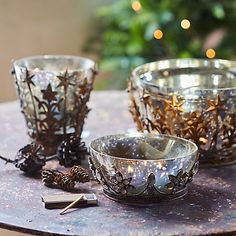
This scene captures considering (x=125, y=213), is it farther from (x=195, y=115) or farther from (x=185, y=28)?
(x=185, y=28)

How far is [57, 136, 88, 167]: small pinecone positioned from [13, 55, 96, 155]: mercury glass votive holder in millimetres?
74

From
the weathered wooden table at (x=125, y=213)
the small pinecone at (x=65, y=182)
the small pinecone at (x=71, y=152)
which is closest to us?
the weathered wooden table at (x=125, y=213)

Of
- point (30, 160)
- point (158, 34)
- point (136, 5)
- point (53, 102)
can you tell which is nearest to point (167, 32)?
point (158, 34)

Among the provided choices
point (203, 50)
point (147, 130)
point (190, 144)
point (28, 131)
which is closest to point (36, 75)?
point (28, 131)

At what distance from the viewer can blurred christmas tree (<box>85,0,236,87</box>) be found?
2.37m

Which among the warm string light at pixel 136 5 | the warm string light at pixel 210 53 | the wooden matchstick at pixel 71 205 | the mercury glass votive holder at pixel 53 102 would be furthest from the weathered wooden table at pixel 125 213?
the warm string light at pixel 136 5

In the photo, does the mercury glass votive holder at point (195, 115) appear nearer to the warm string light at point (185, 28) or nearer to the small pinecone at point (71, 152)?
the small pinecone at point (71, 152)

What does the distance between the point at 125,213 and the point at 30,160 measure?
222mm

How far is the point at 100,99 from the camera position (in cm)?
155

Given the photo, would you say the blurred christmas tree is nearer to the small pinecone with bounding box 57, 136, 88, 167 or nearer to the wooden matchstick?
the small pinecone with bounding box 57, 136, 88, 167

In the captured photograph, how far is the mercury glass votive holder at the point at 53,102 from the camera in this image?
119 cm

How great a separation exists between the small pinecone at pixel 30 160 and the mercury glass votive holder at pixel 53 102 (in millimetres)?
101

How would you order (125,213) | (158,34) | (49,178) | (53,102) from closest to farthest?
(125,213)
(49,178)
(53,102)
(158,34)

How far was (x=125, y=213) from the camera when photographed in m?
0.93
